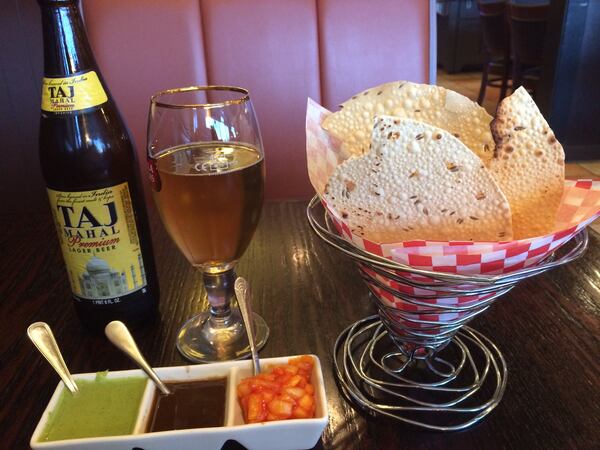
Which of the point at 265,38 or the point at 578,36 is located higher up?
the point at 265,38

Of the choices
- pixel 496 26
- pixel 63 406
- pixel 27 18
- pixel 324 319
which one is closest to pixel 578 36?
pixel 496 26

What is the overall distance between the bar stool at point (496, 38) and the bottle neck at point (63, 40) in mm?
3937

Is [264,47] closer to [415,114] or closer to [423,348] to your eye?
[415,114]

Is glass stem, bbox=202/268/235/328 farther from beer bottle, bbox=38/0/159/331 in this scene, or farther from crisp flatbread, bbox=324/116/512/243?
crisp flatbread, bbox=324/116/512/243

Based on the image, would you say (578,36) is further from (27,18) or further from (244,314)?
(244,314)

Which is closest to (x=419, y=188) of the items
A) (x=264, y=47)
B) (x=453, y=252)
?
(x=453, y=252)

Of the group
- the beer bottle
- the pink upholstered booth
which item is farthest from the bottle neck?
the pink upholstered booth

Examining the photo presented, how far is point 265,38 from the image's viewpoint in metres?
1.29

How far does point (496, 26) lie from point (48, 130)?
425cm

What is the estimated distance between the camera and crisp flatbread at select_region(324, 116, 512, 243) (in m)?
0.46

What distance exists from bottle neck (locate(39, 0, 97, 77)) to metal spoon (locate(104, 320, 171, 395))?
28 centimetres

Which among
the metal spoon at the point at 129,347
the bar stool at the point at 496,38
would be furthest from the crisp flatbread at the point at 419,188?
the bar stool at the point at 496,38

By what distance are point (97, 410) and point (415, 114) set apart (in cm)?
43

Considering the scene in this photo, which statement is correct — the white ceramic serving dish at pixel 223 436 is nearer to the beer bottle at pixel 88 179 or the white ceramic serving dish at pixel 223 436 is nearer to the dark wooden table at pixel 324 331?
the dark wooden table at pixel 324 331
